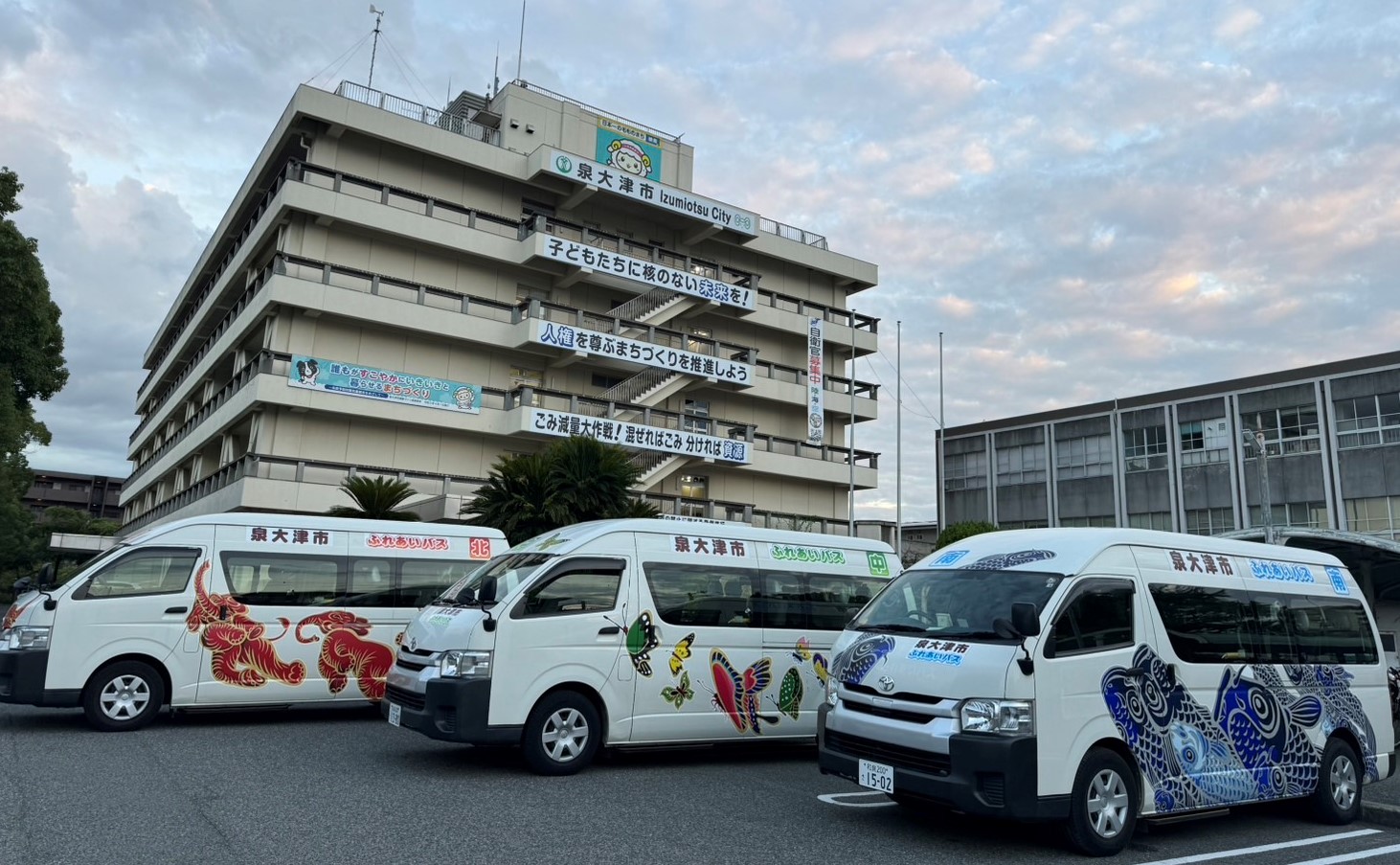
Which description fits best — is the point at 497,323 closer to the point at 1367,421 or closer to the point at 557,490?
the point at 557,490

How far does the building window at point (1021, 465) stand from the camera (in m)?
51.2

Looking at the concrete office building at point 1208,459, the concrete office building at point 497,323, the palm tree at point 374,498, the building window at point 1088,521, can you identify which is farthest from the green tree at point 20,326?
the building window at point 1088,521

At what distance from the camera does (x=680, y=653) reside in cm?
1000

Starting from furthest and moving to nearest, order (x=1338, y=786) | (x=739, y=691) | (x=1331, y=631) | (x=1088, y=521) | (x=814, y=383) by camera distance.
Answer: (x=1088, y=521)
(x=814, y=383)
(x=739, y=691)
(x=1331, y=631)
(x=1338, y=786)

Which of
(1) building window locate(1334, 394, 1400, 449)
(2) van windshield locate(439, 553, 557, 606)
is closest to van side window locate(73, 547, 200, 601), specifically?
(2) van windshield locate(439, 553, 557, 606)

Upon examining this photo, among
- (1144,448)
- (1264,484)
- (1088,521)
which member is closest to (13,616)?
(1264,484)

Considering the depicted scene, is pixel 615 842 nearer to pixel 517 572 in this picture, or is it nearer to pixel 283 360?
pixel 517 572

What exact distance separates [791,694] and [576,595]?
286 cm

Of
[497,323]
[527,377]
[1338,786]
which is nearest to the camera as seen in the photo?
[1338,786]

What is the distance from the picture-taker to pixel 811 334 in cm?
3641

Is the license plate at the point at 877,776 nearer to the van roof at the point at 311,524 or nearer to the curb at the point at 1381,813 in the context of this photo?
the curb at the point at 1381,813

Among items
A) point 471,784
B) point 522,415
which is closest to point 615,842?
point 471,784

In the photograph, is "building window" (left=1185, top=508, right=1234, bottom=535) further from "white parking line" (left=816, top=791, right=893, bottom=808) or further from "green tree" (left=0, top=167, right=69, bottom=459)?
"green tree" (left=0, top=167, right=69, bottom=459)

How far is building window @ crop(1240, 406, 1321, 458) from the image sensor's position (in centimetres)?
4028
